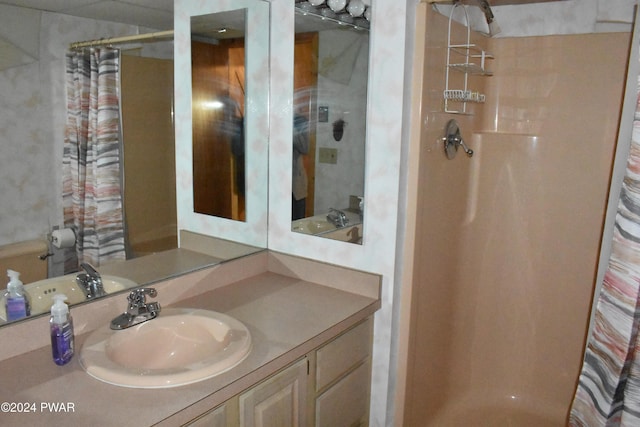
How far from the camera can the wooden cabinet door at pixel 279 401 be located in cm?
136

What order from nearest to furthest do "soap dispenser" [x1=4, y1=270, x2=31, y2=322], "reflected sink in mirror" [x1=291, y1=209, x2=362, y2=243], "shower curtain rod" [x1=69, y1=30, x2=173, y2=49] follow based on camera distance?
"soap dispenser" [x1=4, y1=270, x2=31, y2=322] → "shower curtain rod" [x1=69, y1=30, x2=173, y2=49] → "reflected sink in mirror" [x1=291, y1=209, x2=362, y2=243]

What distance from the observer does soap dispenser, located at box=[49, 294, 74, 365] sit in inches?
50.3

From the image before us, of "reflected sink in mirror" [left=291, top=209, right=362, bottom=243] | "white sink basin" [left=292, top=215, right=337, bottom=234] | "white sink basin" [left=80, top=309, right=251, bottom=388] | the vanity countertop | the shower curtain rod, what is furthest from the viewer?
"white sink basin" [left=292, top=215, right=337, bottom=234]

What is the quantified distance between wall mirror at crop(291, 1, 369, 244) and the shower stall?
0.35 m

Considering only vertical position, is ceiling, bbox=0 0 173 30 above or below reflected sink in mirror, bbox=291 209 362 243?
above

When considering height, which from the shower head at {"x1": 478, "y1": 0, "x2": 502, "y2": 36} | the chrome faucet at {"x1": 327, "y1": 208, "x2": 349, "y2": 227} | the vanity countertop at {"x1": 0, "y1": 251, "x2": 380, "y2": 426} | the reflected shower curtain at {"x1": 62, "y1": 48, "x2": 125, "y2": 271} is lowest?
the vanity countertop at {"x1": 0, "y1": 251, "x2": 380, "y2": 426}

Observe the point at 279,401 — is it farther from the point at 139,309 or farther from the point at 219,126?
the point at 219,126

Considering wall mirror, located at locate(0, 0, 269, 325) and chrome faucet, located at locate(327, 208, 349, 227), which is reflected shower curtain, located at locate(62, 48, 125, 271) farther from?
chrome faucet, located at locate(327, 208, 349, 227)

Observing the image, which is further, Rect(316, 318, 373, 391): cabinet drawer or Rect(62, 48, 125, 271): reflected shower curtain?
Rect(316, 318, 373, 391): cabinet drawer

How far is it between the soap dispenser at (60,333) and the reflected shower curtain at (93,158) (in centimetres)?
25

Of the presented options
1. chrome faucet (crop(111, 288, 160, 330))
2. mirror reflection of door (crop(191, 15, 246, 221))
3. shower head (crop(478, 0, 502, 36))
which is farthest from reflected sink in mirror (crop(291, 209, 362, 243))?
shower head (crop(478, 0, 502, 36))

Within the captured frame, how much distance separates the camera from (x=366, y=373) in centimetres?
191

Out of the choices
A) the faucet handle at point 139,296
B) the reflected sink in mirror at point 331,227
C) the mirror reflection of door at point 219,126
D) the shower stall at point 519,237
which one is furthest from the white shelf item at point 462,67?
the faucet handle at point 139,296

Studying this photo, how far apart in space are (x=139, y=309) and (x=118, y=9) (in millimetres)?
935
